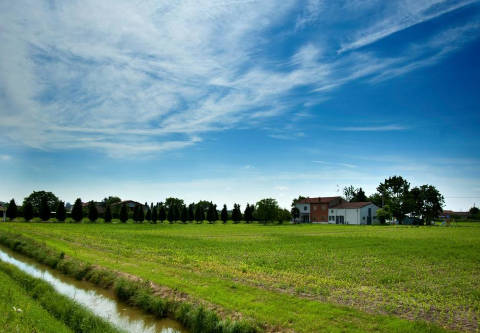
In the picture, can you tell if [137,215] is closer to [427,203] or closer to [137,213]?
[137,213]

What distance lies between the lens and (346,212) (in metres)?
95.4

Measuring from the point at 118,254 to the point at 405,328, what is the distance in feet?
57.7

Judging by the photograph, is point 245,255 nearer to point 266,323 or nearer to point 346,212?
point 266,323

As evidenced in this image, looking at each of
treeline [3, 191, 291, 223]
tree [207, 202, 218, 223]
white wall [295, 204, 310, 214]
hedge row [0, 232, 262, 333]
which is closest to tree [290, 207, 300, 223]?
white wall [295, 204, 310, 214]

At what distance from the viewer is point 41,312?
10.9 meters

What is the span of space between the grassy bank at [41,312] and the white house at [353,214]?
89404 mm

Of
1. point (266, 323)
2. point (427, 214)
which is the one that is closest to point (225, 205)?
point (427, 214)

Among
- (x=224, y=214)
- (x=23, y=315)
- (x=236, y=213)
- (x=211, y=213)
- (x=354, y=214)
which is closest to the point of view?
(x=23, y=315)

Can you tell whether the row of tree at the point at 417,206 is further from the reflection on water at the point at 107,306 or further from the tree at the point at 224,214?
the reflection on water at the point at 107,306

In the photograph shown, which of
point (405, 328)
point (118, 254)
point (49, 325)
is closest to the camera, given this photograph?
point (405, 328)

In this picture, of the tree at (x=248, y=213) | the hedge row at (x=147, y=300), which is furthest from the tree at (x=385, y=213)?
the hedge row at (x=147, y=300)

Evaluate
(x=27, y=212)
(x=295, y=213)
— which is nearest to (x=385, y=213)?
(x=295, y=213)

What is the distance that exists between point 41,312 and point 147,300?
3399 mm

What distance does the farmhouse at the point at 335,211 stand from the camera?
307ft
